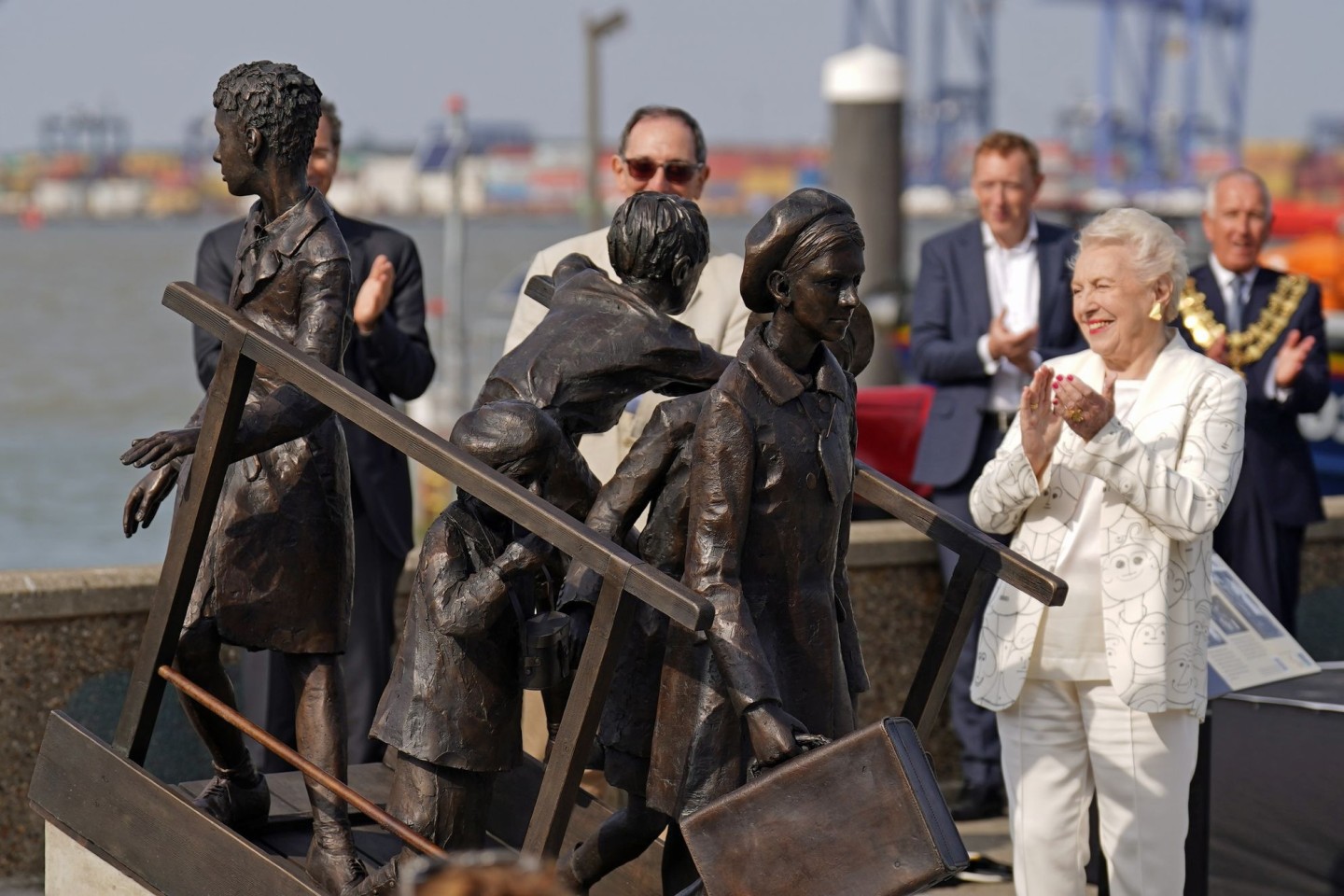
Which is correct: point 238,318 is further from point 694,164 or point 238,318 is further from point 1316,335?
point 1316,335

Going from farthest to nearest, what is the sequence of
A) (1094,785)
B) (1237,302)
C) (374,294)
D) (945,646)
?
(1237,302), (374,294), (1094,785), (945,646)

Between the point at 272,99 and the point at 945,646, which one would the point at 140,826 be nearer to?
the point at 272,99

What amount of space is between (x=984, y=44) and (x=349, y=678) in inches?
4367

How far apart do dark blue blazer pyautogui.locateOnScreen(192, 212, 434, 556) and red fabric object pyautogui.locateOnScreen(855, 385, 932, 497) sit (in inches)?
89.2

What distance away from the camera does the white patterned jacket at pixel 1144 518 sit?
4.89 m

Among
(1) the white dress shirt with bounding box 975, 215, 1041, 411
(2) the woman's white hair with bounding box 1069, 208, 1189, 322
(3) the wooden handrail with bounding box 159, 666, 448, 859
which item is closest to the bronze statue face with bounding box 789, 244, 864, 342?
(3) the wooden handrail with bounding box 159, 666, 448, 859

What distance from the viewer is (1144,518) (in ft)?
16.5

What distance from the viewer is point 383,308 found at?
6.13 metres

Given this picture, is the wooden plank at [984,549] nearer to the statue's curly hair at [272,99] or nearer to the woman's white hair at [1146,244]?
the woman's white hair at [1146,244]

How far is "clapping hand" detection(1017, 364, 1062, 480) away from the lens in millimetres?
4910

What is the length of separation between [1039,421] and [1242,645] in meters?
1.10

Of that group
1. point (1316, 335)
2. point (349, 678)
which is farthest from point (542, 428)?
point (1316, 335)

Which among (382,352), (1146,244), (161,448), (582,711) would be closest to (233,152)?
(161,448)

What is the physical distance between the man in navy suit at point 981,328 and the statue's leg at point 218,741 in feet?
9.39
